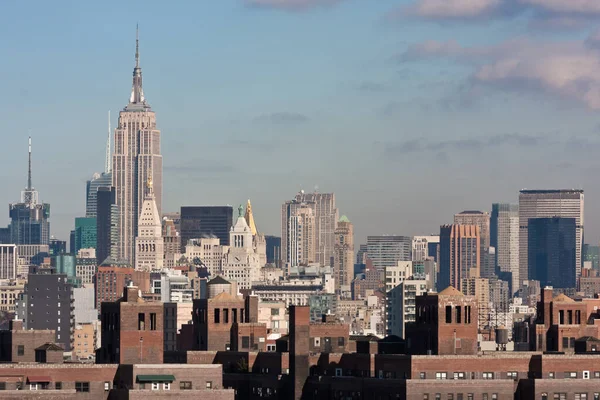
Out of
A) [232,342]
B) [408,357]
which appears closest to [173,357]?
[232,342]

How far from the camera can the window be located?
152 m

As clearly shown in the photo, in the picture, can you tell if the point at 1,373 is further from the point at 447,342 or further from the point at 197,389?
the point at 447,342

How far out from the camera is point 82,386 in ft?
500

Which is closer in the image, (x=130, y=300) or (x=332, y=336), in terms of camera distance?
(x=130, y=300)

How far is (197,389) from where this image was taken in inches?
5935

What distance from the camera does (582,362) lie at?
534 ft

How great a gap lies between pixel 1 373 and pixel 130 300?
12107mm

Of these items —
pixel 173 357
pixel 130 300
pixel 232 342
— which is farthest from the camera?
pixel 232 342

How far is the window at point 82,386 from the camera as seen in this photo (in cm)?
15238

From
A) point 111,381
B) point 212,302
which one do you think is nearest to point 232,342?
point 212,302

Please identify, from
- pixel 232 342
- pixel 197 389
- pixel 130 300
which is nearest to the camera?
pixel 197 389

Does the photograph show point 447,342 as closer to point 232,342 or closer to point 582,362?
point 582,362

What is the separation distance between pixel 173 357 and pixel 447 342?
23616mm

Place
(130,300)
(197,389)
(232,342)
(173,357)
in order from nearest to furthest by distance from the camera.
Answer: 1. (197,389)
2. (130,300)
3. (173,357)
4. (232,342)
